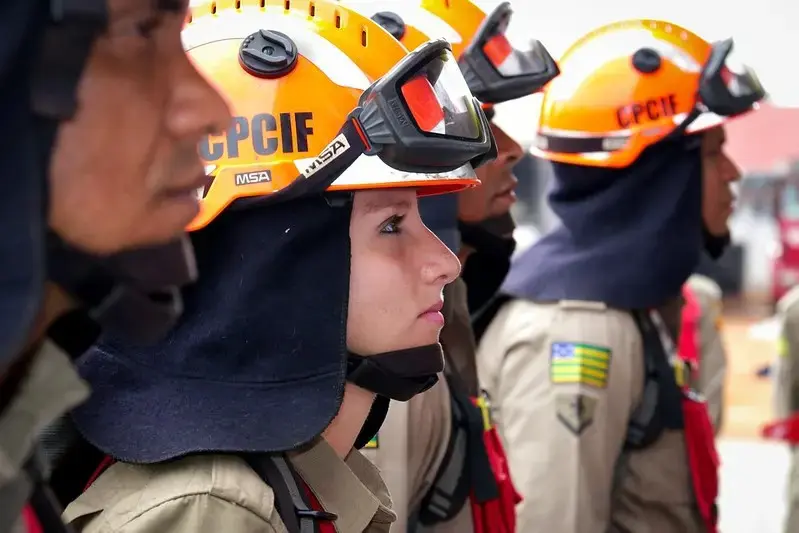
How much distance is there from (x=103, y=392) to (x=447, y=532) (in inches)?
39.2

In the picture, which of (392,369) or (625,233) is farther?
(625,233)

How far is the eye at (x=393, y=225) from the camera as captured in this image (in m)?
1.54

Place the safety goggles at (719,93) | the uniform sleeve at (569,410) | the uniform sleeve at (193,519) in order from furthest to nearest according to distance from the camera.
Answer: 1. the safety goggles at (719,93)
2. the uniform sleeve at (569,410)
3. the uniform sleeve at (193,519)

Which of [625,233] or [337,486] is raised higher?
[337,486]

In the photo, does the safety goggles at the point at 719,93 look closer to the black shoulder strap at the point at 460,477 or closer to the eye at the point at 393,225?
the black shoulder strap at the point at 460,477

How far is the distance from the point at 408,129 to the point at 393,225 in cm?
17

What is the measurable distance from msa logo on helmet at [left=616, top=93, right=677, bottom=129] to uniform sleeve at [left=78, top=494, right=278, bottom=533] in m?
1.89

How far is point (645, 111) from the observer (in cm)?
290

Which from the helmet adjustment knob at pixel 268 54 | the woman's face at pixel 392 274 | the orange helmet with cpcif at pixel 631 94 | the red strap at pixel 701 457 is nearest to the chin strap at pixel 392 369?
the woman's face at pixel 392 274

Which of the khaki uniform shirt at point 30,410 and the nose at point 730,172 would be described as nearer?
the khaki uniform shirt at point 30,410

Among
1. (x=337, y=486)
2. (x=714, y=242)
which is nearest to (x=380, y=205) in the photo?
(x=337, y=486)

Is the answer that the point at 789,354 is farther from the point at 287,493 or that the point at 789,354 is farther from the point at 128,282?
the point at 128,282

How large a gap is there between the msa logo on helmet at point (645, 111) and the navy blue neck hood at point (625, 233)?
0.29ft

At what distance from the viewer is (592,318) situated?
8.89 ft
